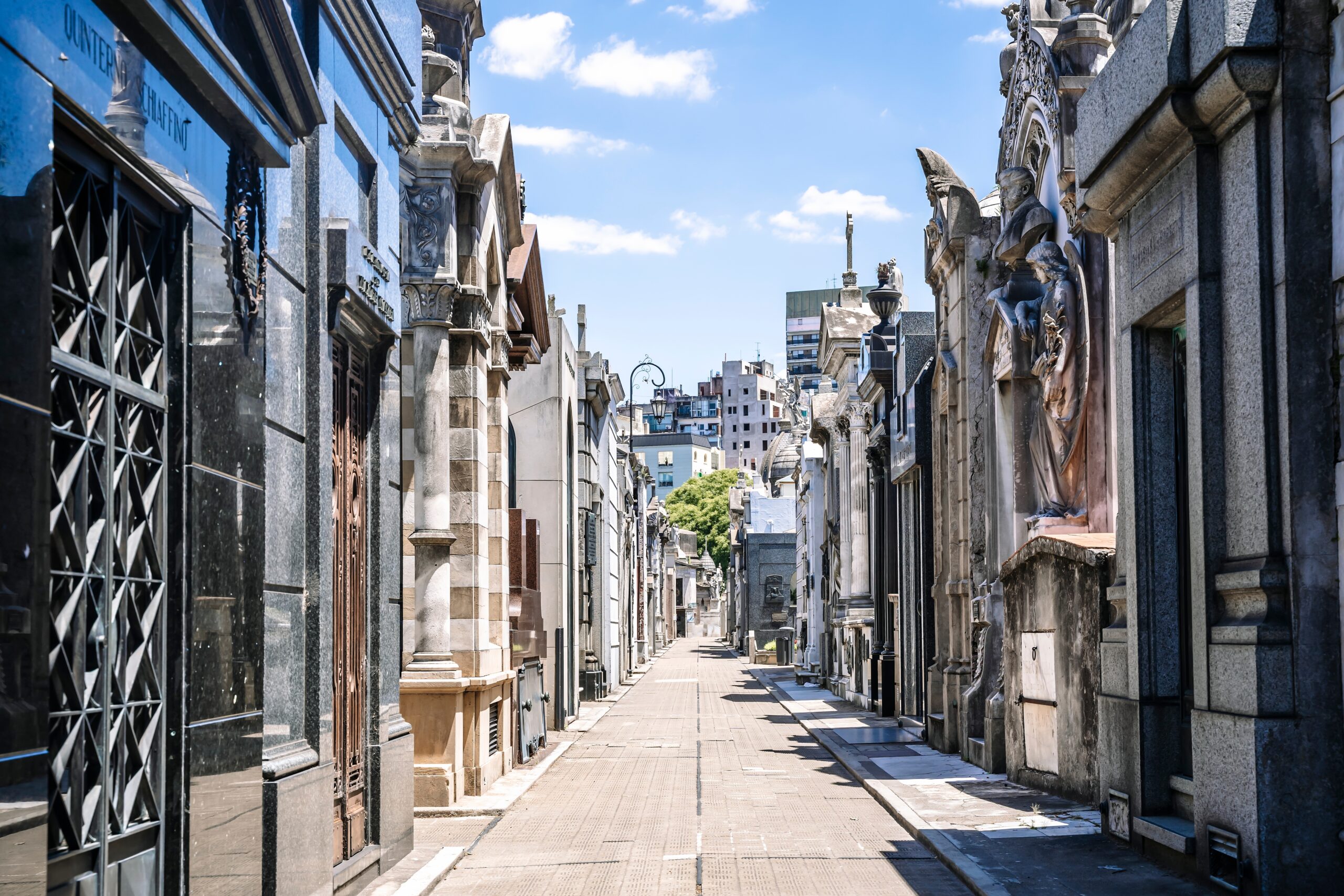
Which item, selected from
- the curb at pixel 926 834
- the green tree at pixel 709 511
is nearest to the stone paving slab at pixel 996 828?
the curb at pixel 926 834

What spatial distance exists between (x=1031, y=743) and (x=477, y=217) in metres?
8.02

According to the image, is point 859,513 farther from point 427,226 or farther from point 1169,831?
point 1169,831

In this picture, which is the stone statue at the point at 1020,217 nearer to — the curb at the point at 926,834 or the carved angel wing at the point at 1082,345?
the carved angel wing at the point at 1082,345

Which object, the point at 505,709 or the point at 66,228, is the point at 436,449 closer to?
the point at 505,709

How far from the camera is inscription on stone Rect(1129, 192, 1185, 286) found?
8.86 meters

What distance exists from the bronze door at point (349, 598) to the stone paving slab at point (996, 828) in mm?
4183

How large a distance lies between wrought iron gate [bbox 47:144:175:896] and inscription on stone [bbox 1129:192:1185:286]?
5.98 m

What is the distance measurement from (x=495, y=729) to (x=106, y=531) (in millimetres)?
12042

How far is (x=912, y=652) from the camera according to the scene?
2327cm

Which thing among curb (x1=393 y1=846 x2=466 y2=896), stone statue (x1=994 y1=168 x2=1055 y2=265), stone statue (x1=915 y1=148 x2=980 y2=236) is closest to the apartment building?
stone statue (x1=915 y1=148 x2=980 y2=236)

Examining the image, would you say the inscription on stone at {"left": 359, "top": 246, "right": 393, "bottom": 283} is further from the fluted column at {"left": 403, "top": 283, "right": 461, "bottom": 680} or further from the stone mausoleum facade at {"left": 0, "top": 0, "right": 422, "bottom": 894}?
the fluted column at {"left": 403, "top": 283, "right": 461, "bottom": 680}

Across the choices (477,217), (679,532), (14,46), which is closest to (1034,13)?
(477,217)

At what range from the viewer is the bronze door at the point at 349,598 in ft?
31.0

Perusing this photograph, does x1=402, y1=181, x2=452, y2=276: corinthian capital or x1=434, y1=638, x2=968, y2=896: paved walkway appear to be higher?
x1=402, y1=181, x2=452, y2=276: corinthian capital
